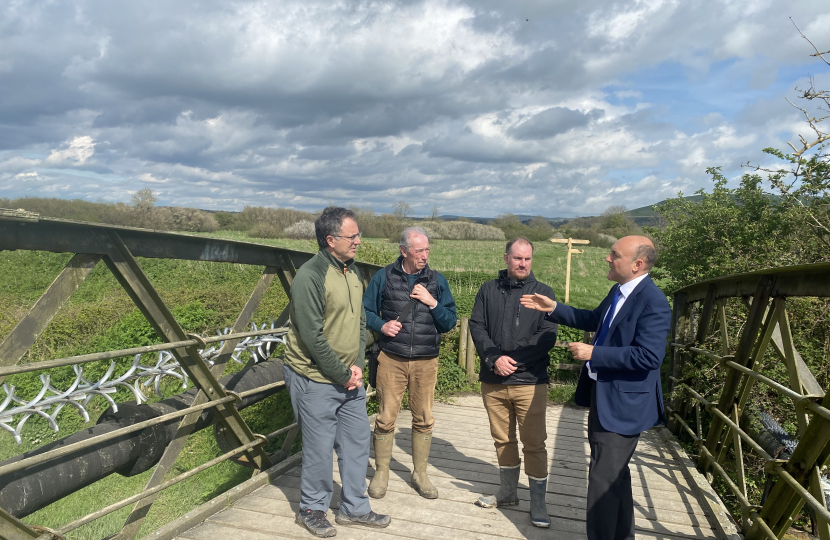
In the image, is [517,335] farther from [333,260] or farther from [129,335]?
[129,335]

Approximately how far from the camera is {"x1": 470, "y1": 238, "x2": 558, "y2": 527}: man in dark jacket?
3.62 metres

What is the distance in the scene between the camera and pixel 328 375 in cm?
324

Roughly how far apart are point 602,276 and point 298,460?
3617 centimetres

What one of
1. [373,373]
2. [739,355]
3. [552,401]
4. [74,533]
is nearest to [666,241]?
[552,401]

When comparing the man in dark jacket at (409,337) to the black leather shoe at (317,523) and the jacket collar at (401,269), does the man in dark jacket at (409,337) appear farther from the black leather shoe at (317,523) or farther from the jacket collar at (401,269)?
the black leather shoe at (317,523)

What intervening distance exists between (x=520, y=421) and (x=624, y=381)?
976mm

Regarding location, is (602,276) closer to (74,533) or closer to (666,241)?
(666,241)

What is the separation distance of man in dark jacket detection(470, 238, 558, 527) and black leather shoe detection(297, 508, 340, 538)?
3.60 feet

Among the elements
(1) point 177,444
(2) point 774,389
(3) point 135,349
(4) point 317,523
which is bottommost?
(4) point 317,523

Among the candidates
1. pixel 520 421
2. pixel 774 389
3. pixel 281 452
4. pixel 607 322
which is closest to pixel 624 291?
pixel 607 322

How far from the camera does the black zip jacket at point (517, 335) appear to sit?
12.0 feet

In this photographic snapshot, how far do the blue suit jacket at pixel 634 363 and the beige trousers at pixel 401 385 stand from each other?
1.36 metres

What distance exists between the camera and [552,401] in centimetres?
745

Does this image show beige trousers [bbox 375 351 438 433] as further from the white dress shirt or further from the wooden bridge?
the white dress shirt
